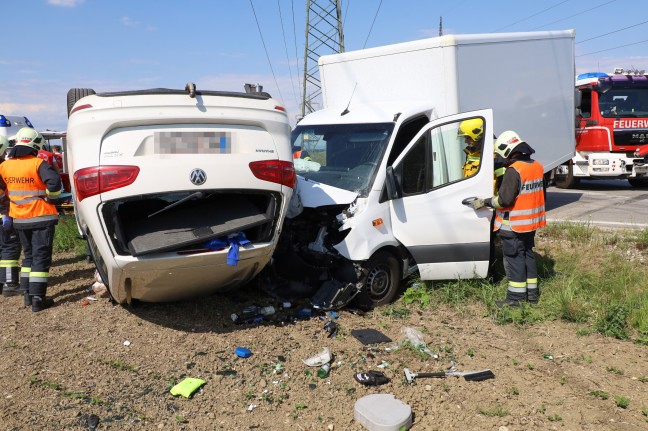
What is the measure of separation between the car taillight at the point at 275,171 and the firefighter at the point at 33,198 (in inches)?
96.0

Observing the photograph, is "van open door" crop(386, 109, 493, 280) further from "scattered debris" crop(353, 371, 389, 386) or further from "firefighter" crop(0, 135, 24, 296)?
"firefighter" crop(0, 135, 24, 296)

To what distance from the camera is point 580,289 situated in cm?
552

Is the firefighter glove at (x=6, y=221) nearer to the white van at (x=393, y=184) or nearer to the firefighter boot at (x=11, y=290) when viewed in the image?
the firefighter boot at (x=11, y=290)

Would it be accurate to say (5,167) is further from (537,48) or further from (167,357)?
(537,48)

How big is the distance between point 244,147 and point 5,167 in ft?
9.41

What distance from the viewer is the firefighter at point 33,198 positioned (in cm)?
536

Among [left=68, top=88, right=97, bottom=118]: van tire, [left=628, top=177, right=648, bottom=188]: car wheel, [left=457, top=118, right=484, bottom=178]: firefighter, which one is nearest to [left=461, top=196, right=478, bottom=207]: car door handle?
[left=457, top=118, right=484, bottom=178]: firefighter

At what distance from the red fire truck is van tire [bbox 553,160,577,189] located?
1.36 feet

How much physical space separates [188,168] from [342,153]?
2.22 m

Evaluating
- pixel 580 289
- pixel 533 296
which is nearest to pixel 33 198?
pixel 533 296

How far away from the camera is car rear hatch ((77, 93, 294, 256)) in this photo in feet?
12.2

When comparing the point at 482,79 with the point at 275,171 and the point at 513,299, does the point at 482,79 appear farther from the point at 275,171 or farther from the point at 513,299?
the point at 275,171

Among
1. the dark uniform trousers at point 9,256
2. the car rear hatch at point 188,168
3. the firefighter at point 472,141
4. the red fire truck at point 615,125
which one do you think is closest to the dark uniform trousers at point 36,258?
the dark uniform trousers at point 9,256

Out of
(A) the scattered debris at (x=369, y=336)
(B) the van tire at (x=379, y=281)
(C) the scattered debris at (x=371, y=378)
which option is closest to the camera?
(C) the scattered debris at (x=371, y=378)
